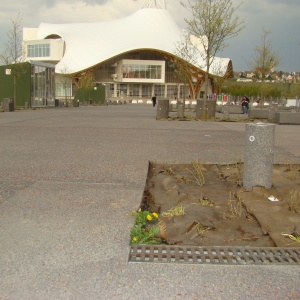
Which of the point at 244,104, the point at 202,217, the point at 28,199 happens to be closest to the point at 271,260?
the point at 202,217

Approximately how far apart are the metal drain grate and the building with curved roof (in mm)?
82958

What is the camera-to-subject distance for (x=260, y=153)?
552 cm

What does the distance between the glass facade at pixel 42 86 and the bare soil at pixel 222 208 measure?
99.2ft

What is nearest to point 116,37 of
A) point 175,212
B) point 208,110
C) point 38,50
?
point 38,50

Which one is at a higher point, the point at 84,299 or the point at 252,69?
the point at 252,69

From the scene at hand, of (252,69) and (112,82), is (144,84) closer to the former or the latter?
(112,82)

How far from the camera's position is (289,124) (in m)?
20.5

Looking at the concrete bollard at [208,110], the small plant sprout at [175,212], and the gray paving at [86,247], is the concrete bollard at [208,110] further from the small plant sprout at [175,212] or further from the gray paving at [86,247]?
the small plant sprout at [175,212]

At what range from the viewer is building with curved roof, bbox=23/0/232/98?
86375 mm

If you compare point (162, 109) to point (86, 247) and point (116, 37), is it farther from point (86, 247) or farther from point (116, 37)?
point (116, 37)

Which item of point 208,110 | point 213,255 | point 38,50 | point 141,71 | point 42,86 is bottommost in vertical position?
point 213,255

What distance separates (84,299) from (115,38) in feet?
294

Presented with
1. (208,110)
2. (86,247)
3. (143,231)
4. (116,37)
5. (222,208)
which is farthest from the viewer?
(116,37)

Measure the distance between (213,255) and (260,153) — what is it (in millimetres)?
2296
